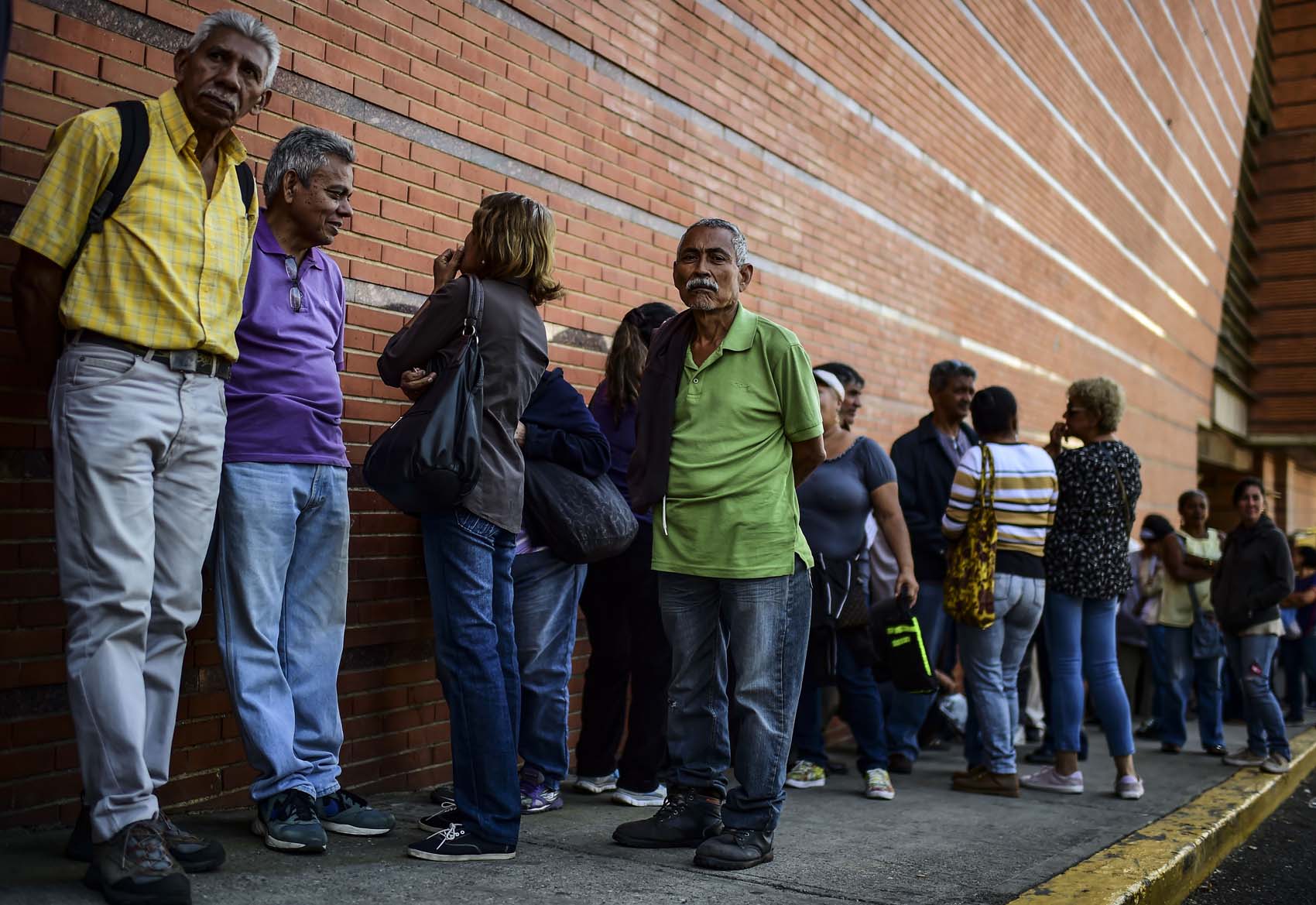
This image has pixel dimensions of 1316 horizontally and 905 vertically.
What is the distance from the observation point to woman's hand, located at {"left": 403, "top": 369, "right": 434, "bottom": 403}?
3.54m

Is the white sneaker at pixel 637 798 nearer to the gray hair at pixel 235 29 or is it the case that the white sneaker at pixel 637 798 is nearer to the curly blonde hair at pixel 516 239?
the curly blonde hair at pixel 516 239

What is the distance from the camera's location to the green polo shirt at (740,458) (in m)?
3.73

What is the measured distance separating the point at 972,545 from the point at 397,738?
112 inches

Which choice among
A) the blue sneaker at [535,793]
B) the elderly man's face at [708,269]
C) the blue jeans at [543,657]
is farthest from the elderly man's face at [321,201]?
the blue sneaker at [535,793]

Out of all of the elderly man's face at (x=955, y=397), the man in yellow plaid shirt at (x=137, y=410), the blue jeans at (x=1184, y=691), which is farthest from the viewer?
the blue jeans at (x=1184, y=691)

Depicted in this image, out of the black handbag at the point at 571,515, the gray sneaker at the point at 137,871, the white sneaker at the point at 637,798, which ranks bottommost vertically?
the white sneaker at the point at 637,798

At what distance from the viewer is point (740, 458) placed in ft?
12.4

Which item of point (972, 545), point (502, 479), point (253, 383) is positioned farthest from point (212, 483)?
point (972, 545)

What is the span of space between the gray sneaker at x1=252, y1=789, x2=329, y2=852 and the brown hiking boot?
3.40m

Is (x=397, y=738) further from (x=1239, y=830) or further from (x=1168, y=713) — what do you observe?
(x=1168, y=713)

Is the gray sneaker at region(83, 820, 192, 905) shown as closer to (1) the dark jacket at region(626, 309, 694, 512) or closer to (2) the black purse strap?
(2) the black purse strap

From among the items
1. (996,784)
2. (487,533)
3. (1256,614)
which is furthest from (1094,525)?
(487,533)

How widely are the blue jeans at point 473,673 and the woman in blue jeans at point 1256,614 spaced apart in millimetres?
5581

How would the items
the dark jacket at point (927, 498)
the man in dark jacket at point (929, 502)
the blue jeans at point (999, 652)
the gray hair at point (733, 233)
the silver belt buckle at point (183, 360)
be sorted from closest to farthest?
the silver belt buckle at point (183, 360), the gray hair at point (733, 233), the blue jeans at point (999, 652), the man in dark jacket at point (929, 502), the dark jacket at point (927, 498)
